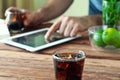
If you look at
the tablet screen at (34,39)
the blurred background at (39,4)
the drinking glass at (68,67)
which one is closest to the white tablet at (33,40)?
the tablet screen at (34,39)

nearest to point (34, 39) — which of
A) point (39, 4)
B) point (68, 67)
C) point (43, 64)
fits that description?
point (43, 64)

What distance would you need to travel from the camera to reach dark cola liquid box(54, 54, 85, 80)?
0.80 m

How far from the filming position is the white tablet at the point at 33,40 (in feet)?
3.80

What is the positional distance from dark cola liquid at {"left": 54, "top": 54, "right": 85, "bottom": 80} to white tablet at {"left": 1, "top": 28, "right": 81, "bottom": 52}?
32 centimetres

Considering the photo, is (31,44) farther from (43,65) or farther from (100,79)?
(100,79)

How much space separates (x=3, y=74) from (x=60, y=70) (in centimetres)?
20

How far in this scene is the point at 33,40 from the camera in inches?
48.9

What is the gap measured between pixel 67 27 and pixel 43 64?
1.21ft

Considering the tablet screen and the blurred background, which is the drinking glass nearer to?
the tablet screen

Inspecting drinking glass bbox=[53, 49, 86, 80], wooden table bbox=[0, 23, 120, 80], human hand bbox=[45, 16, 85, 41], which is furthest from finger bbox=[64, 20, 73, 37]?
drinking glass bbox=[53, 49, 86, 80]

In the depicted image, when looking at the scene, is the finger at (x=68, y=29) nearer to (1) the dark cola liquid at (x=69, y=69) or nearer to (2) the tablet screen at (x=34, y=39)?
(2) the tablet screen at (x=34, y=39)

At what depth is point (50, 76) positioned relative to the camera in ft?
2.91

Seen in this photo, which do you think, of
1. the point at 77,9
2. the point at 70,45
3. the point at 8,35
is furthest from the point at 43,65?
the point at 77,9

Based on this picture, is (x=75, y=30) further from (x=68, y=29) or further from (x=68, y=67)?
(x=68, y=67)
